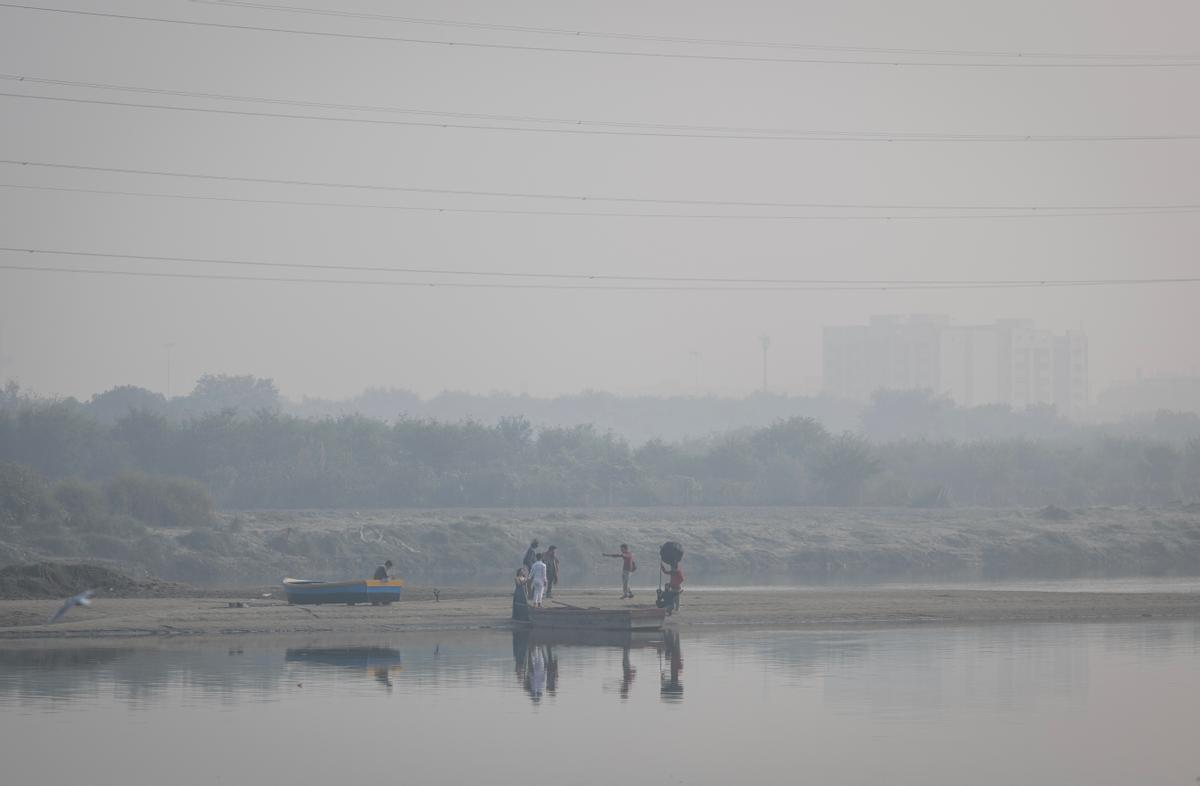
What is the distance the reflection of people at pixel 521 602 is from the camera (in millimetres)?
42406

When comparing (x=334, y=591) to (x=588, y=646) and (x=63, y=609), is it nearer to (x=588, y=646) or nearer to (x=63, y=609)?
(x=588, y=646)

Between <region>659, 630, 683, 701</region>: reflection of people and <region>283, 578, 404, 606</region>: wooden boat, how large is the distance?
28.7 ft

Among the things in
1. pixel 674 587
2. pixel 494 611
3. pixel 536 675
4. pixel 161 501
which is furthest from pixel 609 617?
pixel 161 501

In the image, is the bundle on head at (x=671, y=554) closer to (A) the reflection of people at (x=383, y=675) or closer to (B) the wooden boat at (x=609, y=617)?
(B) the wooden boat at (x=609, y=617)

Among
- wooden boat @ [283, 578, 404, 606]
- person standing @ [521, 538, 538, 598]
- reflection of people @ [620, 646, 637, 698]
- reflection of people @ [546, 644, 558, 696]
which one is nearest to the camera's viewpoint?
reflection of people @ [620, 646, 637, 698]

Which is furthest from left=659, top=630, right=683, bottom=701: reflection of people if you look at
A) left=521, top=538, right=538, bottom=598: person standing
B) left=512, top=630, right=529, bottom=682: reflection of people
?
left=521, top=538, right=538, bottom=598: person standing

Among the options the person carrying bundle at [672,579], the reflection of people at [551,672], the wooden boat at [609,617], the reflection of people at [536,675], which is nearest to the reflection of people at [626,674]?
the reflection of people at [551,672]

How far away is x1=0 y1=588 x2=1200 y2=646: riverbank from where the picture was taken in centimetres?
4156

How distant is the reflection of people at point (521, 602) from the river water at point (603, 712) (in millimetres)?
2068

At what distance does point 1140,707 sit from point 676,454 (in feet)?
279

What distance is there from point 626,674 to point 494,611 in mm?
11760

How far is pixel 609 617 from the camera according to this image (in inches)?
1619

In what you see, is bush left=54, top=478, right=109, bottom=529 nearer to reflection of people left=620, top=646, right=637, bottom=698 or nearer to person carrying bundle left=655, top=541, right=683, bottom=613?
person carrying bundle left=655, top=541, right=683, bottom=613

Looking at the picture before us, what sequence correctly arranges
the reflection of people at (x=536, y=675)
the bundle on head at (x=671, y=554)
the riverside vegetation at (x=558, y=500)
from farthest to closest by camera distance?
the riverside vegetation at (x=558, y=500) < the bundle on head at (x=671, y=554) < the reflection of people at (x=536, y=675)
